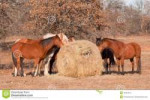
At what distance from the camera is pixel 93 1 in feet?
63.7

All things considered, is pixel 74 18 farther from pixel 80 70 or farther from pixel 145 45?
pixel 145 45

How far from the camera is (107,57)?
17.0m

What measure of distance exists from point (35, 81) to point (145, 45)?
→ 2671 centimetres

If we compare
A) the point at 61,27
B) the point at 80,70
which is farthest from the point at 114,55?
the point at 61,27

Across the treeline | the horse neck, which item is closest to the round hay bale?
the horse neck

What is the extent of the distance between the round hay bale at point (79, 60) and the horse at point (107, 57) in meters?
1.48

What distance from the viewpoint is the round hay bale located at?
48.4 feet

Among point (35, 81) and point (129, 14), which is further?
point (129, 14)

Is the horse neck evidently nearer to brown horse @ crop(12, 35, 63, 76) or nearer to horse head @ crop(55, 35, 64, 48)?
brown horse @ crop(12, 35, 63, 76)

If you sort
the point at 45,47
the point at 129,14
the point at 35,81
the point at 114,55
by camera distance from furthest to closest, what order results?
the point at 129,14 → the point at 114,55 → the point at 45,47 → the point at 35,81

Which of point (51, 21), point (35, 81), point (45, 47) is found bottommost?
point (35, 81)

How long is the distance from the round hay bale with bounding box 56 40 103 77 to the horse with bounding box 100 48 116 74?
1.48 metres

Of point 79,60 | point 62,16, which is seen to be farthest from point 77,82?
point 62,16

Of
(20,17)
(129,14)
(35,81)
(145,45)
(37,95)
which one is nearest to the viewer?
(37,95)
